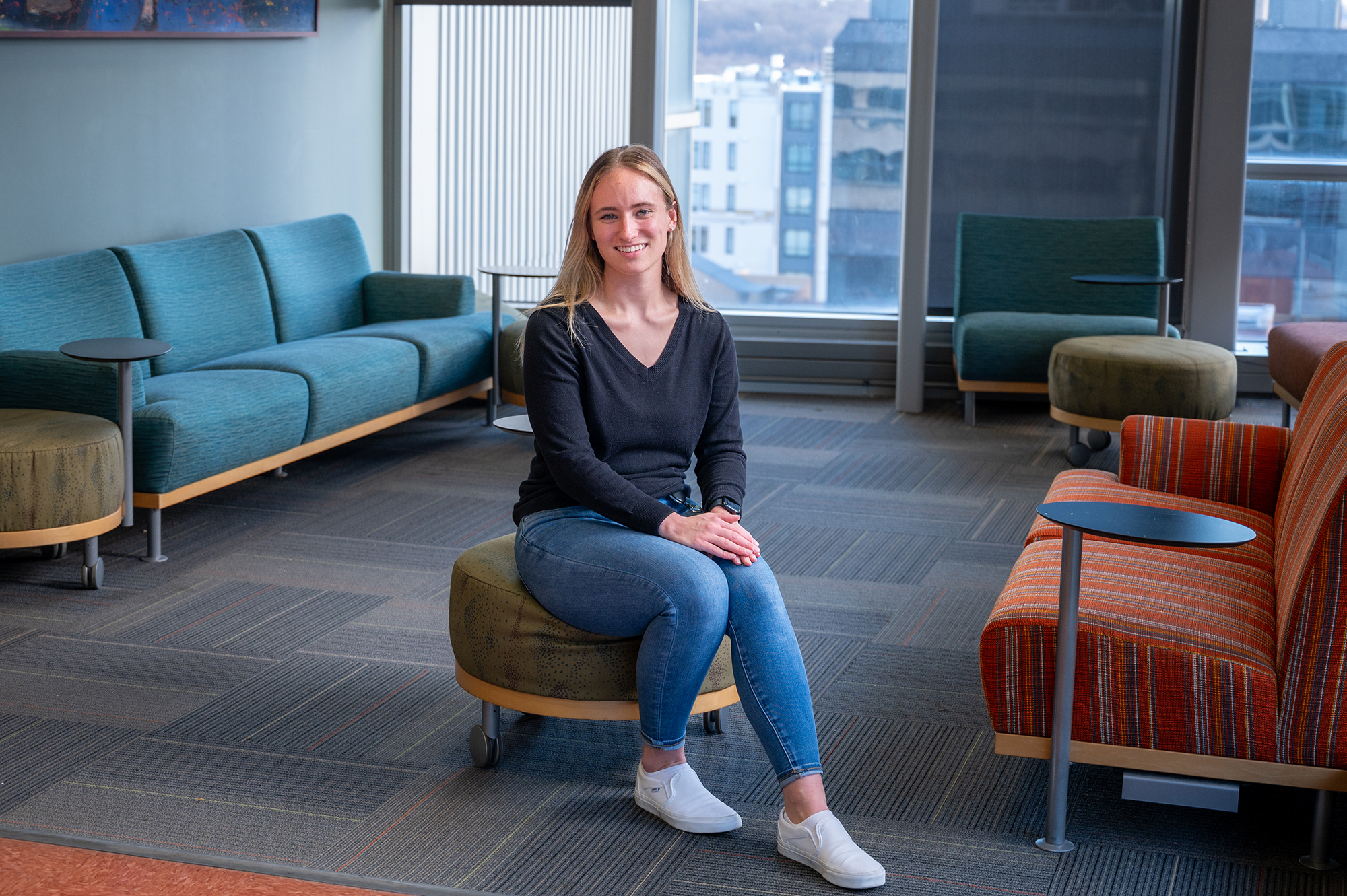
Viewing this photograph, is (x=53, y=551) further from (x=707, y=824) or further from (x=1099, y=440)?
(x=1099, y=440)

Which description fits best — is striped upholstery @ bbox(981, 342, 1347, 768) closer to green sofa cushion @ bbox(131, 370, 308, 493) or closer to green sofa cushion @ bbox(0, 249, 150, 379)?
green sofa cushion @ bbox(131, 370, 308, 493)

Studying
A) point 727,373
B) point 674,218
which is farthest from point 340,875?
point 674,218

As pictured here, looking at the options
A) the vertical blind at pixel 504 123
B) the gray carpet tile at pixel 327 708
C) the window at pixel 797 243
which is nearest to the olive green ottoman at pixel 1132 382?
the window at pixel 797 243

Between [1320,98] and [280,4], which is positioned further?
[1320,98]

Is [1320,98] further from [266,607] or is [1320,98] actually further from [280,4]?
[266,607]

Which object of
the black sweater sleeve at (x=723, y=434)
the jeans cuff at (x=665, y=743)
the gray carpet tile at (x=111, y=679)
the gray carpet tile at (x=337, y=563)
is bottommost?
the gray carpet tile at (x=111, y=679)

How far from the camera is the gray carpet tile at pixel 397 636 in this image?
3363 millimetres

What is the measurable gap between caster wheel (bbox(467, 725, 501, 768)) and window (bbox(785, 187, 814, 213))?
5.01 m

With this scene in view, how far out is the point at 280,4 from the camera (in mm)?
5891

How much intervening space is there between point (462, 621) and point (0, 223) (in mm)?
2727

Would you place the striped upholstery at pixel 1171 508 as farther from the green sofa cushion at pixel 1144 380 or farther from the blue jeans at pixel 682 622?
the green sofa cushion at pixel 1144 380

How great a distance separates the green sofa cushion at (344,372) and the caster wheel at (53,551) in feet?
2.99

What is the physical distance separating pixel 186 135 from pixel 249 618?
101 inches

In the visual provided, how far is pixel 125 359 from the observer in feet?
12.4
